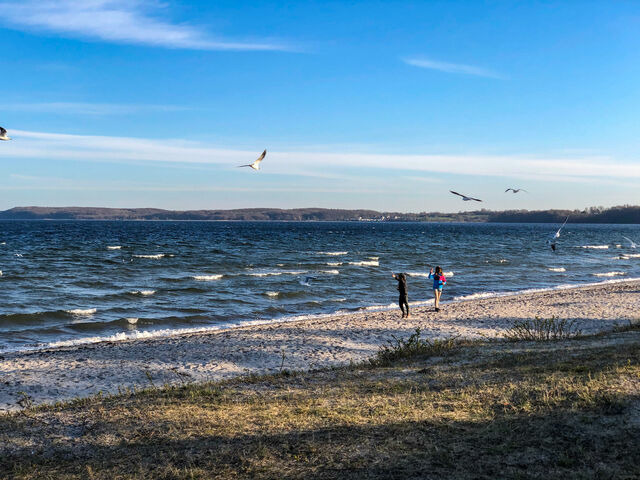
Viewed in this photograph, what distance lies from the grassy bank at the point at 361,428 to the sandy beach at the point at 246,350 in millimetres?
2284

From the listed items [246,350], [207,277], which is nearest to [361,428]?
[246,350]

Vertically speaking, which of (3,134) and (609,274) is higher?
(3,134)

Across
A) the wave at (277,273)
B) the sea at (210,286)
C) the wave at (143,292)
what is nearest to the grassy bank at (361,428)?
the sea at (210,286)

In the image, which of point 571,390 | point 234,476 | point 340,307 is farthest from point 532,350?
point 340,307

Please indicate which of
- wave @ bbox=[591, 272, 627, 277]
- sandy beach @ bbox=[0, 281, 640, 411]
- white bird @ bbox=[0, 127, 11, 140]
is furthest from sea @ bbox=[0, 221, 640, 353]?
white bird @ bbox=[0, 127, 11, 140]

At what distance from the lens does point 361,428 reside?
6.87m

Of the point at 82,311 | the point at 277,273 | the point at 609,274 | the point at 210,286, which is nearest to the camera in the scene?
the point at 82,311

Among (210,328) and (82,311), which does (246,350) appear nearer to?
(210,328)

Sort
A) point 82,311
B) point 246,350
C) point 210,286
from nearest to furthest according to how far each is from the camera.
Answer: point 246,350 < point 82,311 < point 210,286

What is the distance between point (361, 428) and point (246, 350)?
7.73 m

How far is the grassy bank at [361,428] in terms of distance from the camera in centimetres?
577

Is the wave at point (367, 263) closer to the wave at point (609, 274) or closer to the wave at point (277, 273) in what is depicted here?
the wave at point (277, 273)

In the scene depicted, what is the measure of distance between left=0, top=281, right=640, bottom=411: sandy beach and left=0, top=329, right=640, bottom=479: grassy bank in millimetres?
2284

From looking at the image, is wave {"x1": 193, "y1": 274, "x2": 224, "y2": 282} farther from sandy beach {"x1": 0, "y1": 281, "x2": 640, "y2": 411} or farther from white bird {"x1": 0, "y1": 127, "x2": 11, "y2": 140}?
white bird {"x1": 0, "y1": 127, "x2": 11, "y2": 140}
